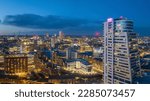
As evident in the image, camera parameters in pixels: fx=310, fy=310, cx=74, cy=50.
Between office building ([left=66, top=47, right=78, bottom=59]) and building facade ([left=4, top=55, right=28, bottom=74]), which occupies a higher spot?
office building ([left=66, top=47, right=78, bottom=59])

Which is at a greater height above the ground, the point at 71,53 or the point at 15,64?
the point at 71,53

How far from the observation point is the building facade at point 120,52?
3.46 m

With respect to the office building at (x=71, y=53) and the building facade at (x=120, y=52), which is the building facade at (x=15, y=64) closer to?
the office building at (x=71, y=53)

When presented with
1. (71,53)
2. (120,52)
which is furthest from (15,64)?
(120,52)

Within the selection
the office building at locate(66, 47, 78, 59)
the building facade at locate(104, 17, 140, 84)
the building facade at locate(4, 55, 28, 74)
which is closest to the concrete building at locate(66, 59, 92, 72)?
the office building at locate(66, 47, 78, 59)

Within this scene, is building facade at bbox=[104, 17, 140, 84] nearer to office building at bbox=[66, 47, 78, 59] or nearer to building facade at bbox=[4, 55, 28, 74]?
office building at bbox=[66, 47, 78, 59]

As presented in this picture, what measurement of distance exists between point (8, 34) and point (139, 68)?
5.08ft

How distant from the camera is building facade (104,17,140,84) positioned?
3.46m

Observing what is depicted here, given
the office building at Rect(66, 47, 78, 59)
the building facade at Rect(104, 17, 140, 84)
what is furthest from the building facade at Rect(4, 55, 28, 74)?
the building facade at Rect(104, 17, 140, 84)

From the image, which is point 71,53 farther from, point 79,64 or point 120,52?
point 120,52

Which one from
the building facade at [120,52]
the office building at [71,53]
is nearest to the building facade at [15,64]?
the office building at [71,53]

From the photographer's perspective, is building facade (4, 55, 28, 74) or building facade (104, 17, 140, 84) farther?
building facade (4, 55, 28, 74)

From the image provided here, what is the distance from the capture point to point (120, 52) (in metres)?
3.57

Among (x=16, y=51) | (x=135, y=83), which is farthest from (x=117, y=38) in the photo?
(x=16, y=51)
